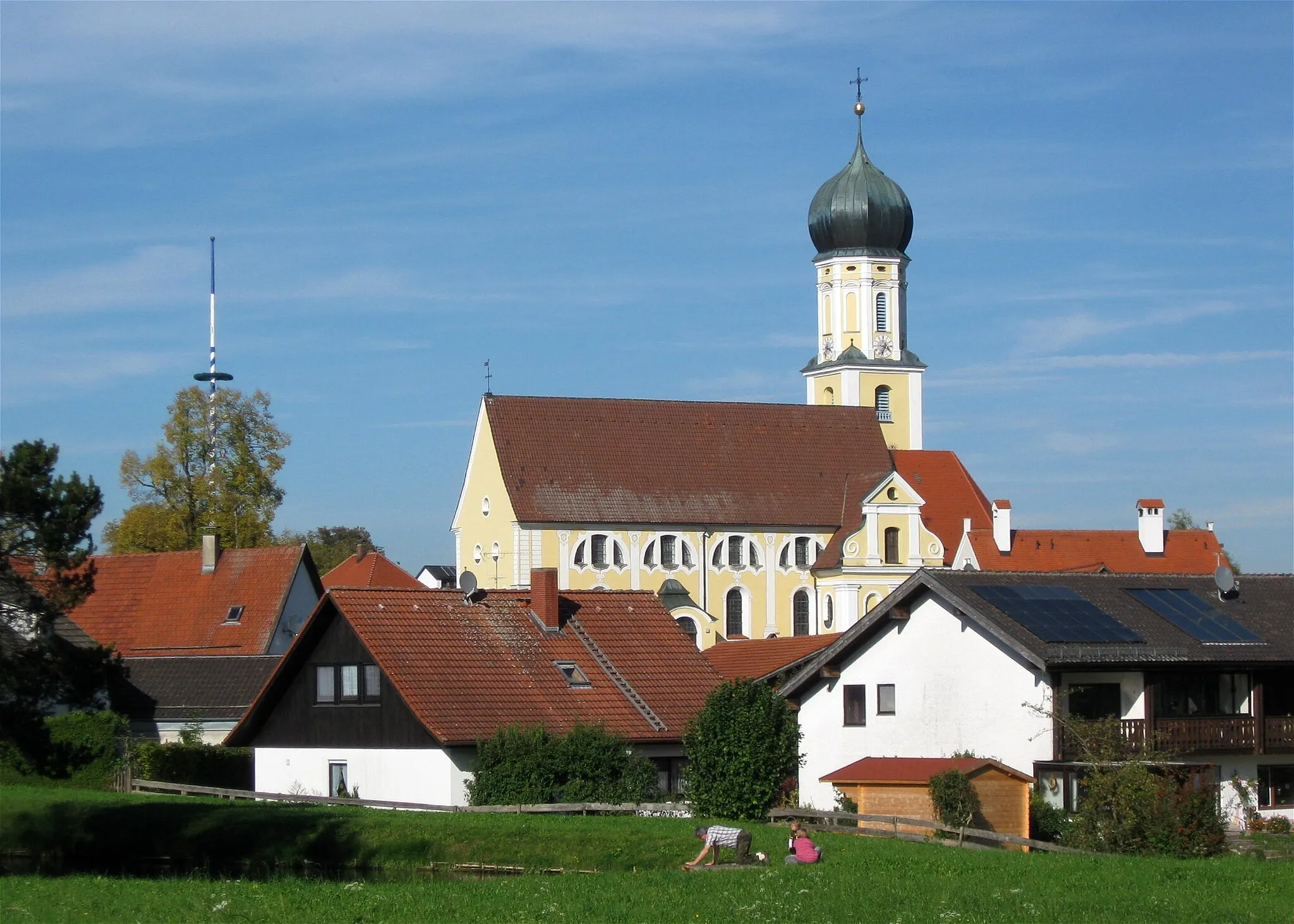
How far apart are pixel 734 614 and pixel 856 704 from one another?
141 feet

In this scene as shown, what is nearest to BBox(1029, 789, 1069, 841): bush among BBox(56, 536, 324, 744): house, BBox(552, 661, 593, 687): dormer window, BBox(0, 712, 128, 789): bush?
BBox(552, 661, 593, 687): dormer window

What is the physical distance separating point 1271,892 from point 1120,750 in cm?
1013

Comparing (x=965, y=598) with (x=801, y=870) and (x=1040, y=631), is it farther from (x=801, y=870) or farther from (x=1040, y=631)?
(x=801, y=870)

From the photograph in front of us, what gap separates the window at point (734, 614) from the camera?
270 ft

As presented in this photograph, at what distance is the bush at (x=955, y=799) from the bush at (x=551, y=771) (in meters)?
6.90

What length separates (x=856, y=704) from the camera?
39781 mm

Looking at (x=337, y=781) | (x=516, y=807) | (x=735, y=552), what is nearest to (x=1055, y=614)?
(x=516, y=807)

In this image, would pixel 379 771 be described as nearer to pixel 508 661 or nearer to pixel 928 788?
pixel 508 661

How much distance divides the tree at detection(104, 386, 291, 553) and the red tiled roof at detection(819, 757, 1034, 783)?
43.2 metres

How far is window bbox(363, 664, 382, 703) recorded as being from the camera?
41281 millimetres

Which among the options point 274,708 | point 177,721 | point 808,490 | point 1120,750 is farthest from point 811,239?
point 1120,750

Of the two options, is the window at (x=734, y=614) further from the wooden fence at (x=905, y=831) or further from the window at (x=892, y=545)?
the wooden fence at (x=905, y=831)

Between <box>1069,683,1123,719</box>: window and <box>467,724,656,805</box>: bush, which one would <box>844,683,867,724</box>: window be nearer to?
<box>467,724,656,805</box>: bush

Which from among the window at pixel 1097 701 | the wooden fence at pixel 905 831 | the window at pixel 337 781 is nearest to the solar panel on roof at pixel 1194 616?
the window at pixel 1097 701
